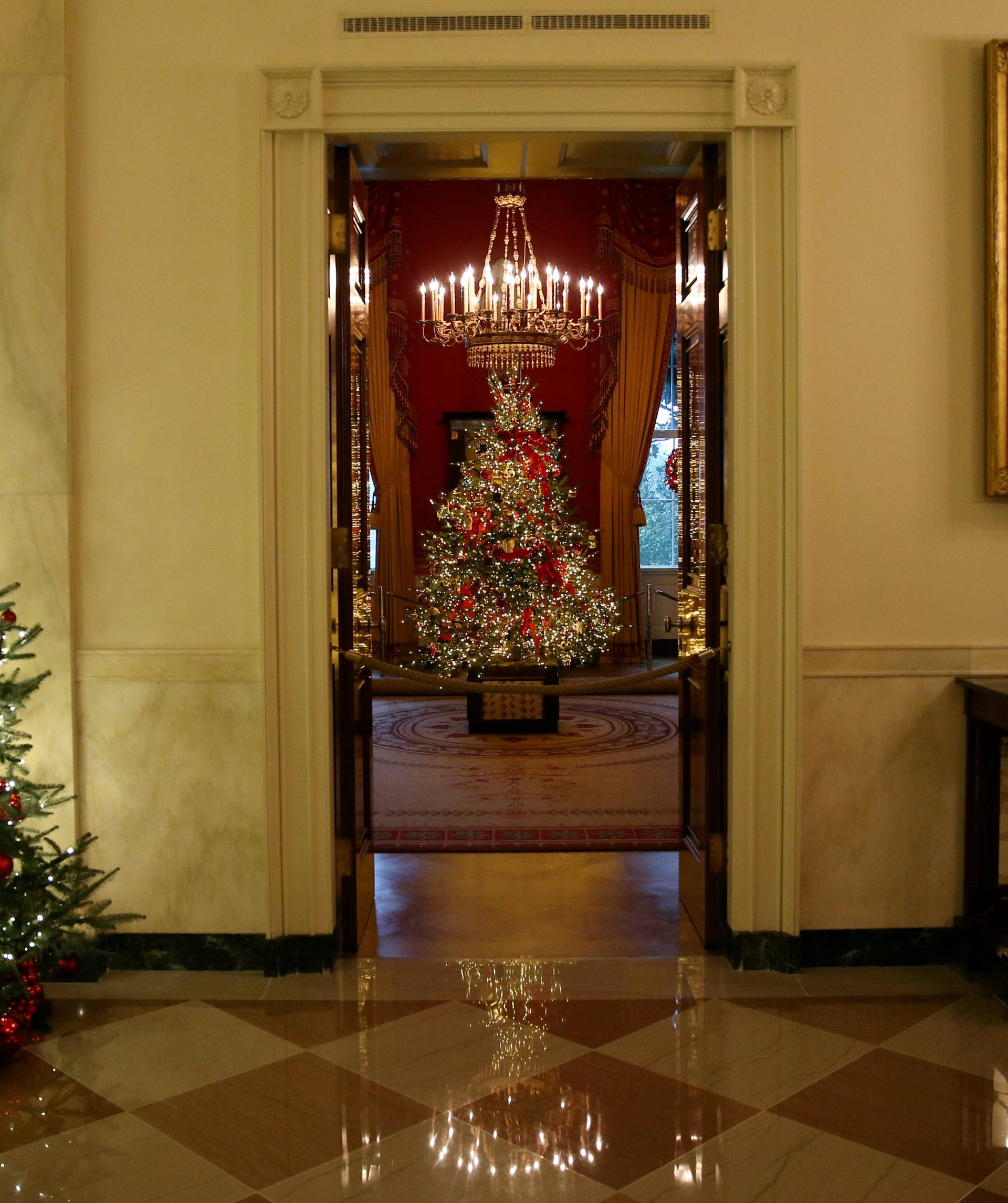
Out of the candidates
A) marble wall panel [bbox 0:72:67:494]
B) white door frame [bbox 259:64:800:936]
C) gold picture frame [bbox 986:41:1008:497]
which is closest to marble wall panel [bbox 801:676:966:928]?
white door frame [bbox 259:64:800:936]

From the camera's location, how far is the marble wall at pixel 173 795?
3852 millimetres

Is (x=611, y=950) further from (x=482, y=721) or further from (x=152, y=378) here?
(x=482, y=721)

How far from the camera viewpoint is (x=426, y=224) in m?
11.7

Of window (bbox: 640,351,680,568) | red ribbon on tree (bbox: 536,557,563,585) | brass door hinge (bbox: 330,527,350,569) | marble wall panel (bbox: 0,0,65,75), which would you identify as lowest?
red ribbon on tree (bbox: 536,557,563,585)

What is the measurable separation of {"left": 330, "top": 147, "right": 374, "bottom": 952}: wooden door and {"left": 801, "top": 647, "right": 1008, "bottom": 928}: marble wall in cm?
149

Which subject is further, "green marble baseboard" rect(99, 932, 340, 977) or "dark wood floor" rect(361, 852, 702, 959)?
"dark wood floor" rect(361, 852, 702, 959)

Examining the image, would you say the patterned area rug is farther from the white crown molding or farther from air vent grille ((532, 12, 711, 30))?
air vent grille ((532, 12, 711, 30))

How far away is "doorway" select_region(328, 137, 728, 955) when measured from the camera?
4070 mm

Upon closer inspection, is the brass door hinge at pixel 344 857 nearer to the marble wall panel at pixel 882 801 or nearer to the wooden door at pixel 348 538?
the wooden door at pixel 348 538

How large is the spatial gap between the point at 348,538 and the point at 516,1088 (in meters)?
1.79

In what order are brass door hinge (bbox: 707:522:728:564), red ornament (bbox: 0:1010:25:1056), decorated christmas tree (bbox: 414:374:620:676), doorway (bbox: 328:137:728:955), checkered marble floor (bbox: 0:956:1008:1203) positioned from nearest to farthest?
checkered marble floor (bbox: 0:956:1008:1203) → red ornament (bbox: 0:1010:25:1056) → brass door hinge (bbox: 707:522:728:564) → doorway (bbox: 328:137:728:955) → decorated christmas tree (bbox: 414:374:620:676)

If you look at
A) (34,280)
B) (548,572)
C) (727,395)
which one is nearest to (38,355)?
(34,280)

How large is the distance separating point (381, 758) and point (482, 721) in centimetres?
110

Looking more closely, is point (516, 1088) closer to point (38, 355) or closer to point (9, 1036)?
point (9, 1036)
